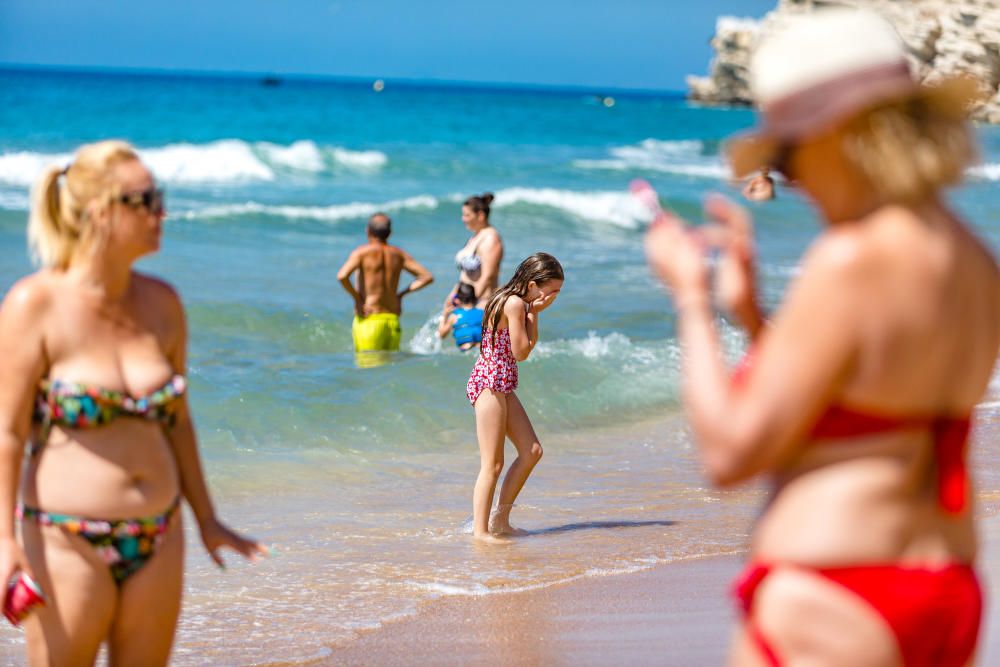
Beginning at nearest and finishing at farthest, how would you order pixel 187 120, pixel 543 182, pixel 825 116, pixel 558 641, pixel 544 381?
pixel 825 116 → pixel 558 641 → pixel 544 381 → pixel 543 182 → pixel 187 120

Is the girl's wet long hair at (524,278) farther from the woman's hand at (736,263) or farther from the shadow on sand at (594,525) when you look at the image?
the woman's hand at (736,263)

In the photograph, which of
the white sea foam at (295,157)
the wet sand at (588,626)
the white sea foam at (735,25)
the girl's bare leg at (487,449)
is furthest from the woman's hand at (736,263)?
the white sea foam at (735,25)

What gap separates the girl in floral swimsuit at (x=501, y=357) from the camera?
6875 millimetres

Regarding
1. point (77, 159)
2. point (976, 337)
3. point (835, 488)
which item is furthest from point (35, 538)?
point (976, 337)

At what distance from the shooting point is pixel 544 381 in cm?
1126

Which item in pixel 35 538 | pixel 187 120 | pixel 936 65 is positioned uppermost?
pixel 936 65

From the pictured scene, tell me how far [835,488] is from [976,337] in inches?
12.7

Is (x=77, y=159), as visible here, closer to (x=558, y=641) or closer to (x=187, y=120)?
(x=558, y=641)

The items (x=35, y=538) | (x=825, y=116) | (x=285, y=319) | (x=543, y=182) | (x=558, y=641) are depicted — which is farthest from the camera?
(x=543, y=182)

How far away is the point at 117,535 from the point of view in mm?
2949

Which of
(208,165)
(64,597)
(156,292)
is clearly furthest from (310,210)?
(64,597)

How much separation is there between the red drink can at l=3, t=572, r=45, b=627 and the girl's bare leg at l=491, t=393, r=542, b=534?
4303 millimetres

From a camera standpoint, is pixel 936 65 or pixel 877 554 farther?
pixel 936 65

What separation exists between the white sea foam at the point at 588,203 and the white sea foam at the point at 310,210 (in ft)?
7.96
